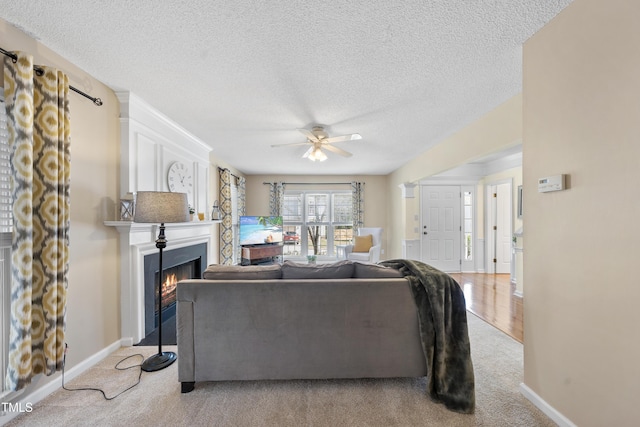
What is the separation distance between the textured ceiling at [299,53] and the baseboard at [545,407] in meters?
2.34

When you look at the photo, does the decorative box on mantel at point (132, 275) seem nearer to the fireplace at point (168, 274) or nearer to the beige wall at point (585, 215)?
the fireplace at point (168, 274)

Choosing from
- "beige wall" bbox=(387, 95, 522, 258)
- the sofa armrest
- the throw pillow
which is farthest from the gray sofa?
the throw pillow

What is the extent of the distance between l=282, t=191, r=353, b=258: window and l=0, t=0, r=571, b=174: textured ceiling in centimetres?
395

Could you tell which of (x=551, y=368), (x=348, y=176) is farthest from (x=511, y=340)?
(x=348, y=176)

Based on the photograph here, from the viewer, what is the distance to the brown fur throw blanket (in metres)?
1.72

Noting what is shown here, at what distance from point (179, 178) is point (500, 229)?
6.24 meters

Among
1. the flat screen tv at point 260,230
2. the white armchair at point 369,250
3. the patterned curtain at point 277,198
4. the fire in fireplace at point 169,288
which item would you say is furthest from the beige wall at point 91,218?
the patterned curtain at point 277,198

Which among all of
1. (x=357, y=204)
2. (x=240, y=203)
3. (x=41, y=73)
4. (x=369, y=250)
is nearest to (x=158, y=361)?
(x=41, y=73)

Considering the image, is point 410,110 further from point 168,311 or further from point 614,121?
point 168,311

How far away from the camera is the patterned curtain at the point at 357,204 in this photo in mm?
6762

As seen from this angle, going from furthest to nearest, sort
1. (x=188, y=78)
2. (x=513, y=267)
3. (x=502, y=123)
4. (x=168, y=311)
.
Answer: (x=513, y=267), (x=168, y=311), (x=502, y=123), (x=188, y=78)

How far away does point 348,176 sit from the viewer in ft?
22.8

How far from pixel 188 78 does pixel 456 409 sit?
312cm

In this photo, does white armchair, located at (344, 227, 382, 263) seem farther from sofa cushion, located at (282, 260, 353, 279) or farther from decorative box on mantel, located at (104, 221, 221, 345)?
decorative box on mantel, located at (104, 221, 221, 345)
